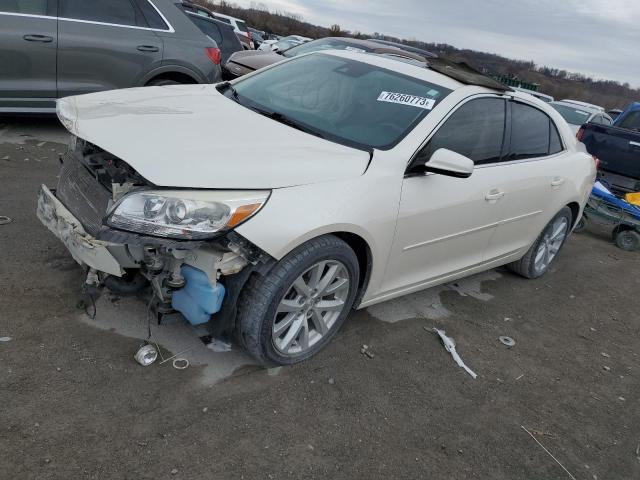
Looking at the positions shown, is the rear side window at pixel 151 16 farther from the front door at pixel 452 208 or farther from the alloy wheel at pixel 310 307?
the alloy wheel at pixel 310 307

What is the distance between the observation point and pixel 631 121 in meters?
9.87

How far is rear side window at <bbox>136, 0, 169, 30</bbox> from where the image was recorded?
250 inches

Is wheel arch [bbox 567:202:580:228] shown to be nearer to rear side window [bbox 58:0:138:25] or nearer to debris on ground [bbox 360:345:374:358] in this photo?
debris on ground [bbox 360:345:374:358]

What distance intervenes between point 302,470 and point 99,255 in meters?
1.43

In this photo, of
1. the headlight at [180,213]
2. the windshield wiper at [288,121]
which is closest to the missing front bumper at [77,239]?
the headlight at [180,213]

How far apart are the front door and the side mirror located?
0.15 meters

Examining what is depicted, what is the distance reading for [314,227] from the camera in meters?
2.76

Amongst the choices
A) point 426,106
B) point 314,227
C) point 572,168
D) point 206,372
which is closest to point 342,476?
point 206,372

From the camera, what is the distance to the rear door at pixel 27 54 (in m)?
5.45

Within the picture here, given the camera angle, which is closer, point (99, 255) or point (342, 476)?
point (342, 476)

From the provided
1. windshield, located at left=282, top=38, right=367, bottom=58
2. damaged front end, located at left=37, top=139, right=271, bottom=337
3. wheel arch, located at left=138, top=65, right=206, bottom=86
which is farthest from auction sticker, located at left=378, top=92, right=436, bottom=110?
windshield, located at left=282, top=38, right=367, bottom=58

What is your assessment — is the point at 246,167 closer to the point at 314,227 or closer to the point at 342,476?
the point at 314,227

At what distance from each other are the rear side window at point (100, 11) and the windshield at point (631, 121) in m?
8.49

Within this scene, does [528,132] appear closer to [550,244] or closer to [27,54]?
[550,244]
